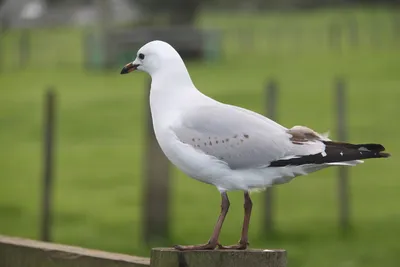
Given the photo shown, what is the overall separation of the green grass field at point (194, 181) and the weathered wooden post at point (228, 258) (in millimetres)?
7064

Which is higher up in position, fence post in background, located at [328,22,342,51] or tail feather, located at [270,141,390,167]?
fence post in background, located at [328,22,342,51]

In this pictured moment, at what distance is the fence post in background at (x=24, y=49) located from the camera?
55.6 meters

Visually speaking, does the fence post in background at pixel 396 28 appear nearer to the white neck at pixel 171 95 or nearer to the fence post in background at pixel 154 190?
the fence post in background at pixel 154 190

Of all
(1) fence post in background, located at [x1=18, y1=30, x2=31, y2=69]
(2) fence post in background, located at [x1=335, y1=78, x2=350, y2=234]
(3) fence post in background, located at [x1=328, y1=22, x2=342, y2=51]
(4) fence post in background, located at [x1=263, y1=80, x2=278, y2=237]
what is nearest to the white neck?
(4) fence post in background, located at [x1=263, y1=80, x2=278, y2=237]

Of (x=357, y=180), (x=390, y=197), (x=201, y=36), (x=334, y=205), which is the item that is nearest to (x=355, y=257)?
(x=334, y=205)

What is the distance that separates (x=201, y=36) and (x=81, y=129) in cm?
3071

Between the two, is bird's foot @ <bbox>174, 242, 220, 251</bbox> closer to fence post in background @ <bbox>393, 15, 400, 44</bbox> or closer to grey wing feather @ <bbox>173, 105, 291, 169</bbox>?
grey wing feather @ <bbox>173, 105, 291, 169</bbox>

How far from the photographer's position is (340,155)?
5.04m

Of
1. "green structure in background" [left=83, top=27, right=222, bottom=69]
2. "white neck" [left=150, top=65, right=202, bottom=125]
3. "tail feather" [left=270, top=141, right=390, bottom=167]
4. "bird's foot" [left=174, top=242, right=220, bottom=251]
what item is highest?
"green structure in background" [left=83, top=27, right=222, bottom=69]

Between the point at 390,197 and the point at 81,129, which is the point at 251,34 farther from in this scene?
the point at 390,197

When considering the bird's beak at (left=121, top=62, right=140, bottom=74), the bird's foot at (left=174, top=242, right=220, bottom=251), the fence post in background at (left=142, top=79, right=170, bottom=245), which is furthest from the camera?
the fence post in background at (left=142, top=79, right=170, bottom=245)

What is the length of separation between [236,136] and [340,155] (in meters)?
0.43

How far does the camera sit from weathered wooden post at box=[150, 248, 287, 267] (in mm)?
4496

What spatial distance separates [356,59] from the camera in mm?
47406
